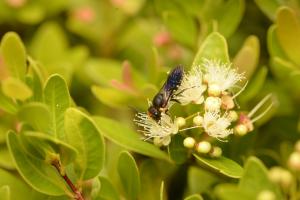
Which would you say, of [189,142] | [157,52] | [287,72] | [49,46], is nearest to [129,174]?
[189,142]

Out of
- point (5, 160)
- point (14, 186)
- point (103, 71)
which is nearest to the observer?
point (14, 186)

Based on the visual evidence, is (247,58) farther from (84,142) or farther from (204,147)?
(84,142)

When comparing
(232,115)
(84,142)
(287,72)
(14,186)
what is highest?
(287,72)

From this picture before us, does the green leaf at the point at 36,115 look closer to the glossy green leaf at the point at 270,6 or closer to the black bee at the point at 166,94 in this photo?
the black bee at the point at 166,94

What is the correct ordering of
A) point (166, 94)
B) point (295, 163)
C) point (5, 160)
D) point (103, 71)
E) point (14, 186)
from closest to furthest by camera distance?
point (295, 163), point (166, 94), point (14, 186), point (5, 160), point (103, 71)

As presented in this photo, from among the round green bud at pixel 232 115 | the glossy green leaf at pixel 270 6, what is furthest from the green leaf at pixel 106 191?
the glossy green leaf at pixel 270 6

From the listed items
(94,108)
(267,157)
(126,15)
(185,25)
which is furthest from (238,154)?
(126,15)
